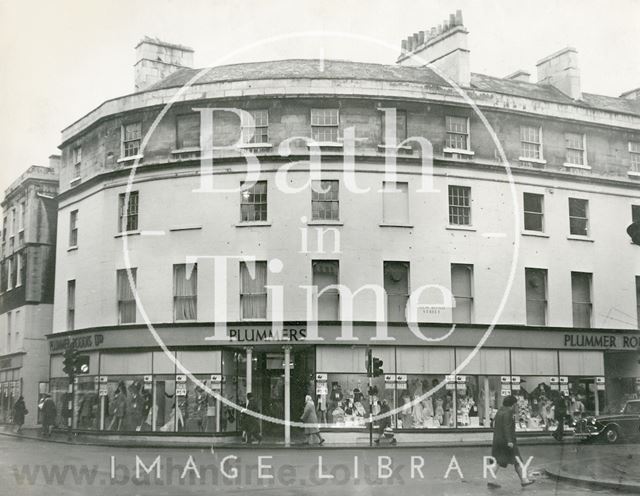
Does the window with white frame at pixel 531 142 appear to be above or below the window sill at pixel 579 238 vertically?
above

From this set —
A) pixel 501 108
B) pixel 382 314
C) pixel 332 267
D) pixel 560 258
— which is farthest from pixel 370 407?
pixel 501 108

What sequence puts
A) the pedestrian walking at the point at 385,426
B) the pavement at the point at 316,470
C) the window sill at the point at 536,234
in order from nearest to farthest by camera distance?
the pavement at the point at 316,470
the pedestrian walking at the point at 385,426
the window sill at the point at 536,234

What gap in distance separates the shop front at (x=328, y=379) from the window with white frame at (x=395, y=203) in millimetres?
3885

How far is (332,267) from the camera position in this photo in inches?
1134

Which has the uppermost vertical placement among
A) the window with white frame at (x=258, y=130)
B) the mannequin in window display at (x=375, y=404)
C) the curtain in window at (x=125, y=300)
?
the window with white frame at (x=258, y=130)

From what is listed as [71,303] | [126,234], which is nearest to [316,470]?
[126,234]

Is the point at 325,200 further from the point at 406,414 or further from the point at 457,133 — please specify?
the point at 406,414

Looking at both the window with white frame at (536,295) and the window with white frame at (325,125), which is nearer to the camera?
the window with white frame at (325,125)

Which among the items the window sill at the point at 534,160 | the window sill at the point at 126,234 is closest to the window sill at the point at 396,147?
the window sill at the point at 534,160

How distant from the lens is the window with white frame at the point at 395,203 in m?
29.2

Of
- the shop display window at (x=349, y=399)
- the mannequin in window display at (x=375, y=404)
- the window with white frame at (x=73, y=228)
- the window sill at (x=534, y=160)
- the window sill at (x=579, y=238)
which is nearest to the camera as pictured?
the mannequin in window display at (x=375, y=404)

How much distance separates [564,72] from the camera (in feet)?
115

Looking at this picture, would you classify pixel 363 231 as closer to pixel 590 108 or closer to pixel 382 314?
pixel 382 314

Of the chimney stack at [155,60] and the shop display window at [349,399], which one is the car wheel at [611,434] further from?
the chimney stack at [155,60]
